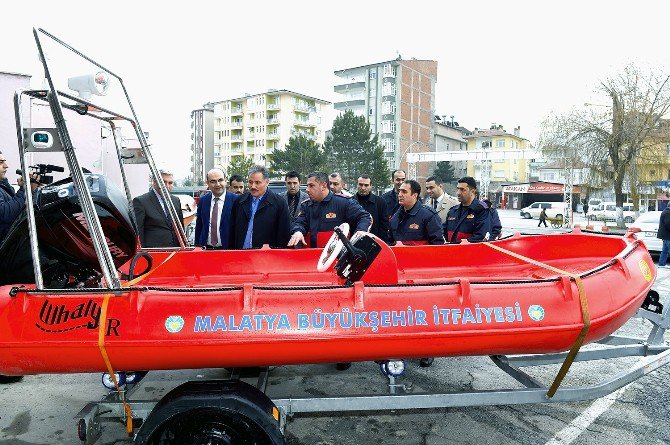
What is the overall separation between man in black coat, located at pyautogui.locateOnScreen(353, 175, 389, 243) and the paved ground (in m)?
2.16

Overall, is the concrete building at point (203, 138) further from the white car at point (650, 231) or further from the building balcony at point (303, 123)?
the white car at point (650, 231)

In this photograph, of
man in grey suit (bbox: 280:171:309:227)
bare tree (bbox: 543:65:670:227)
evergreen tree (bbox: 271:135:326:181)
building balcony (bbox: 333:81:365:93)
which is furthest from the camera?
building balcony (bbox: 333:81:365:93)

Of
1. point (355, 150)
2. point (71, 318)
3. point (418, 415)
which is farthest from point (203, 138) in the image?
point (71, 318)

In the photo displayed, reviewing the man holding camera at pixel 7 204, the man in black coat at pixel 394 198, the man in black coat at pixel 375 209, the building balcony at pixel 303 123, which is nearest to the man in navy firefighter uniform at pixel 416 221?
the man in black coat at pixel 375 209

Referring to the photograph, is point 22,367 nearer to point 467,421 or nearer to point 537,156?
point 467,421

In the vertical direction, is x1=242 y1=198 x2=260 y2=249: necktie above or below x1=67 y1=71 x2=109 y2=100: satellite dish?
below

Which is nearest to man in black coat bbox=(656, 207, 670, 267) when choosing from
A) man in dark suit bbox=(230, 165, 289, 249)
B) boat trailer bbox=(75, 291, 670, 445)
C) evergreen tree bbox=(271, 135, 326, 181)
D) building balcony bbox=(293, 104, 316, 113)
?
boat trailer bbox=(75, 291, 670, 445)

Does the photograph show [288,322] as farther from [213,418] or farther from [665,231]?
[665,231]

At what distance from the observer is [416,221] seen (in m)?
5.03

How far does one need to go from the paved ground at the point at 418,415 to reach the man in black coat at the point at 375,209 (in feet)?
7.09

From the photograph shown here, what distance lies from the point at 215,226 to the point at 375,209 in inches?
78.3

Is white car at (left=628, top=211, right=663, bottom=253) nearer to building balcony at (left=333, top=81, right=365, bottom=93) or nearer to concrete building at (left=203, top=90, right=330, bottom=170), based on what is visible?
building balcony at (left=333, top=81, right=365, bottom=93)

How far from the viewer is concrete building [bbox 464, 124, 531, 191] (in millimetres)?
67438

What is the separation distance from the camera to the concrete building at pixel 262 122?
63.1m
